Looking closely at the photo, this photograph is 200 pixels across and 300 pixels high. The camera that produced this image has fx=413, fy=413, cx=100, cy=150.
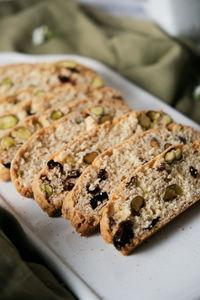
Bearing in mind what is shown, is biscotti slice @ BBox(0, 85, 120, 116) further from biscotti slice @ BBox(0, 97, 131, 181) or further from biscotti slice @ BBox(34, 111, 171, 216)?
biscotti slice @ BBox(34, 111, 171, 216)

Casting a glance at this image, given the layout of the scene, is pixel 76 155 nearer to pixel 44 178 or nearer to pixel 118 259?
pixel 44 178

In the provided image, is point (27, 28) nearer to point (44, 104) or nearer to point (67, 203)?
point (44, 104)

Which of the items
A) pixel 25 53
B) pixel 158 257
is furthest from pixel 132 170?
pixel 25 53

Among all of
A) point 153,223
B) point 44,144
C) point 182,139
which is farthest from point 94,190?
point 182,139

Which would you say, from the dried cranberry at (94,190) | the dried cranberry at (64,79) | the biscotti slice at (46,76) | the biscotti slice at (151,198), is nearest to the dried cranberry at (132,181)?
the biscotti slice at (151,198)

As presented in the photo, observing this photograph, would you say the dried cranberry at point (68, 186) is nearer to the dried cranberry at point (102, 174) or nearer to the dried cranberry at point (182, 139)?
the dried cranberry at point (102, 174)

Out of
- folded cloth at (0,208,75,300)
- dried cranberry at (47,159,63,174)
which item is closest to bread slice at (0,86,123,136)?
dried cranberry at (47,159,63,174)
